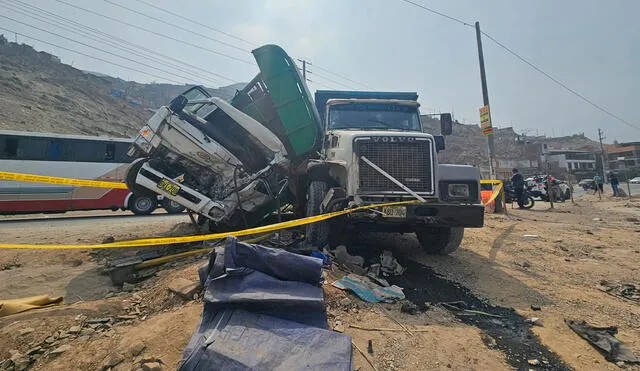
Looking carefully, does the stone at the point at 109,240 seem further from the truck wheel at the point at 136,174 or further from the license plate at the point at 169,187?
the license plate at the point at 169,187

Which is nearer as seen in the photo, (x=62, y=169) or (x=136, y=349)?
(x=136, y=349)

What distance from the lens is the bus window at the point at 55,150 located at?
1205 centimetres

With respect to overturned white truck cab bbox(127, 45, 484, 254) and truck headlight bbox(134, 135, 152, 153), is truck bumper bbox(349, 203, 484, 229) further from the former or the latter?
truck headlight bbox(134, 135, 152, 153)

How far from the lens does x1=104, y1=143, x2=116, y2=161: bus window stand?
13.0 m

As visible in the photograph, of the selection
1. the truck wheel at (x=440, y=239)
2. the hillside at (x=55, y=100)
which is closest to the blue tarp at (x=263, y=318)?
the truck wheel at (x=440, y=239)

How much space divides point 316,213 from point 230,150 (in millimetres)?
2056

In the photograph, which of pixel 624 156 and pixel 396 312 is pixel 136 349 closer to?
pixel 396 312

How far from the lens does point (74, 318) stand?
8.84 ft

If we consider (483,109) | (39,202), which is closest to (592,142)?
(483,109)

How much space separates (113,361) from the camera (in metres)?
2.12

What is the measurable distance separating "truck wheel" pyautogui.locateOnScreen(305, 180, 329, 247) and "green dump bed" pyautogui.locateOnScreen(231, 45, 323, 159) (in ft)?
4.14

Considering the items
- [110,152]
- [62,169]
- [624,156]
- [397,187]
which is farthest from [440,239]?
[624,156]

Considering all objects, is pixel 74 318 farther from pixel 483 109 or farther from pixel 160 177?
pixel 483 109

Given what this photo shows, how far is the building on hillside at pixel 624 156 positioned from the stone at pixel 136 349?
83669 millimetres
